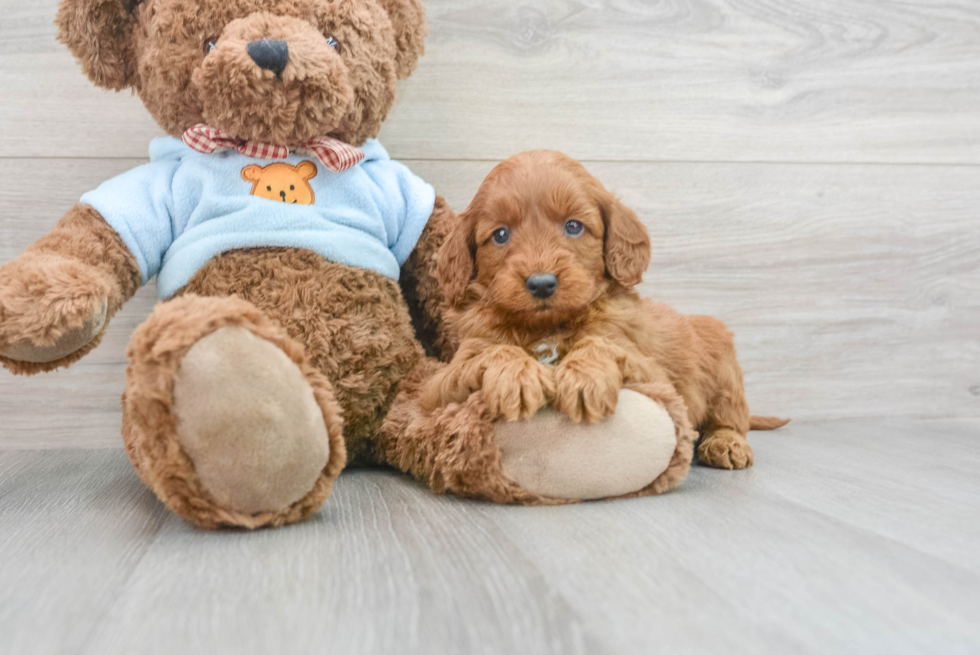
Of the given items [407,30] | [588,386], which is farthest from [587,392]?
[407,30]

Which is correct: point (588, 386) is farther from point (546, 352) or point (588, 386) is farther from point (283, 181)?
point (283, 181)

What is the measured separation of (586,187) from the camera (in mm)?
1044

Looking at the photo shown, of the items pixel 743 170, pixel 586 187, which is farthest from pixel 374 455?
pixel 743 170

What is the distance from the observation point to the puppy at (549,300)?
92 centimetres

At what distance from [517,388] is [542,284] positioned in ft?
0.47

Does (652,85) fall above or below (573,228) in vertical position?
above

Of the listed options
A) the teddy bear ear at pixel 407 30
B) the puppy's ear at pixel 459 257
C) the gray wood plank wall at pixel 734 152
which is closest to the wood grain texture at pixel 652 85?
the gray wood plank wall at pixel 734 152

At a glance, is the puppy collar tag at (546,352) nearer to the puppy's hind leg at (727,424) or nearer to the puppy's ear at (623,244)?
the puppy's ear at (623,244)

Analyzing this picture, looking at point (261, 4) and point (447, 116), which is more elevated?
point (261, 4)

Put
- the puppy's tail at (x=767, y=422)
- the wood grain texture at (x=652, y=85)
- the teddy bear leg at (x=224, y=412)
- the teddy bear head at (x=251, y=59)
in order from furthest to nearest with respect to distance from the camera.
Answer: the puppy's tail at (x=767, y=422)
the wood grain texture at (x=652, y=85)
the teddy bear head at (x=251, y=59)
the teddy bear leg at (x=224, y=412)

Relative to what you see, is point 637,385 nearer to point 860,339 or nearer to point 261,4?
point 261,4

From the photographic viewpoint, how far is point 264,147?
1115 mm

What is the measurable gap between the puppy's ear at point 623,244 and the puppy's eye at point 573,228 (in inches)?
2.2

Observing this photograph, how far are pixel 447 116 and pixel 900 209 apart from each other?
40.3 inches
